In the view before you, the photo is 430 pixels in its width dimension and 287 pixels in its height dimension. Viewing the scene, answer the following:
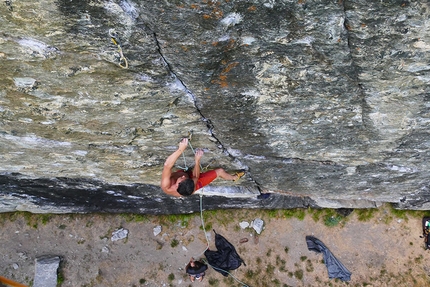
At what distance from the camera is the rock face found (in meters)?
2.39

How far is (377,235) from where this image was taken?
6.89 metres

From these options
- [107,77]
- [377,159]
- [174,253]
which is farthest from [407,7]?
[174,253]

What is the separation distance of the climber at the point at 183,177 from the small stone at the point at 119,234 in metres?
3.13

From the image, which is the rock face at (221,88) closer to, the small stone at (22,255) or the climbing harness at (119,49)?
the climbing harness at (119,49)

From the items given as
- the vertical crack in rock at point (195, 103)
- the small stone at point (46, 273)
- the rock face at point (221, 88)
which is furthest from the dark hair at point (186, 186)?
the small stone at point (46, 273)

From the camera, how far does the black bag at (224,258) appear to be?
6977 mm

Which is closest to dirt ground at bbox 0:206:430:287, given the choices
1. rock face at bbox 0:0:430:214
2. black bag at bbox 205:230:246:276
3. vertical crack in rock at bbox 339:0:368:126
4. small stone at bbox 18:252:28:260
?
small stone at bbox 18:252:28:260

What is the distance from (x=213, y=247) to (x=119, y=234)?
6.50 ft

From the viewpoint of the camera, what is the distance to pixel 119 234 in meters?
7.32

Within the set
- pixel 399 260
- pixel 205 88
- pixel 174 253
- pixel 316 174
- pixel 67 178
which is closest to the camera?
pixel 205 88

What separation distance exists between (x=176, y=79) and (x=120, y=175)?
2.74m

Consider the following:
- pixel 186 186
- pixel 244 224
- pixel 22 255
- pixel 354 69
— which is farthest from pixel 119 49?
pixel 22 255

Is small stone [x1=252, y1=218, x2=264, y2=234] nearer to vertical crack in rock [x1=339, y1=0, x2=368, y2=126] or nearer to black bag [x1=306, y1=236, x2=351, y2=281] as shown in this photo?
black bag [x1=306, y1=236, x2=351, y2=281]

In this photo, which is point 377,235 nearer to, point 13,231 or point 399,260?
point 399,260
